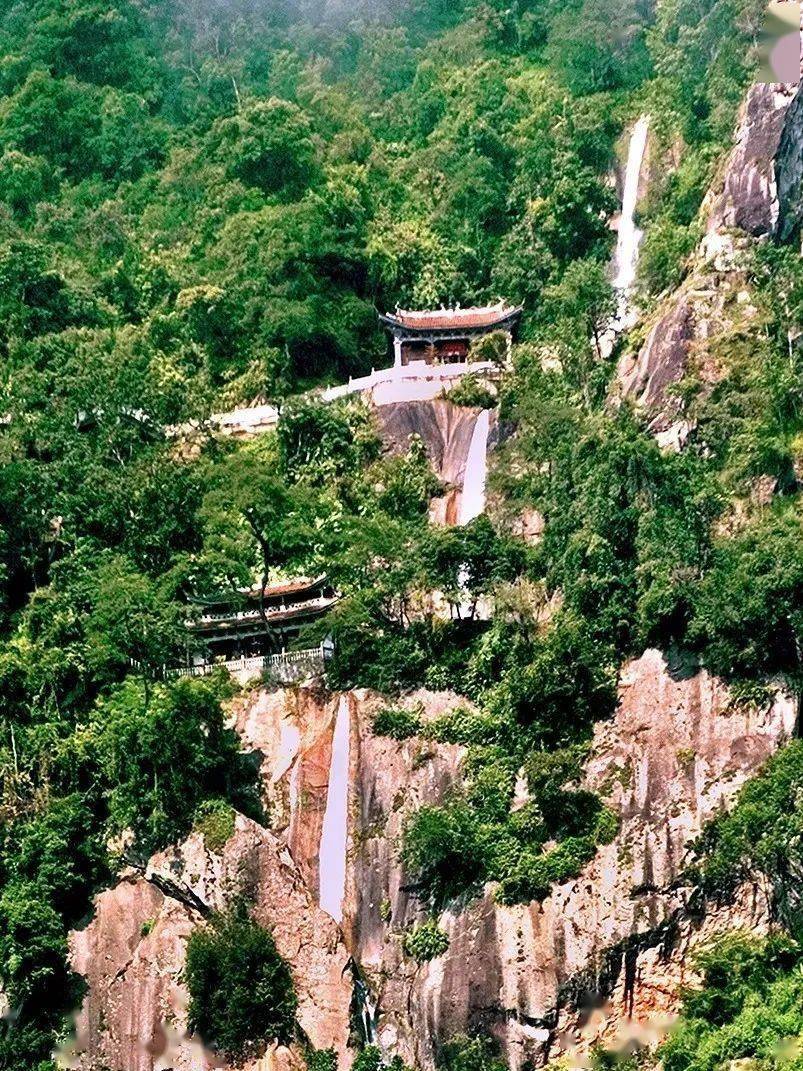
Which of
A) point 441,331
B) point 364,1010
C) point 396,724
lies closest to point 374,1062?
point 364,1010

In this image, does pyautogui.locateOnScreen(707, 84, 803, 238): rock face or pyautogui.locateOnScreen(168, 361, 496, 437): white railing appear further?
pyautogui.locateOnScreen(168, 361, 496, 437): white railing

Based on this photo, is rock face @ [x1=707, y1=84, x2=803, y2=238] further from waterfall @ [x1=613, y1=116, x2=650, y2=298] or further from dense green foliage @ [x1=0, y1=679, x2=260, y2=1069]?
dense green foliage @ [x1=0, y1=679, x2=260, y2=1069]

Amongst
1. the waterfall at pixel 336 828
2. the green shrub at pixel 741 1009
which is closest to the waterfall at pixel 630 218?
the waterfall at pixel 336 828

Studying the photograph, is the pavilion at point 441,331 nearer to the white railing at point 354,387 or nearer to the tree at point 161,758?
the white railing at point 354,387

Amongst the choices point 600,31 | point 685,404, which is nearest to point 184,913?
point 685,404

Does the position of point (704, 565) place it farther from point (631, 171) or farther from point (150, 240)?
point (150, 240)

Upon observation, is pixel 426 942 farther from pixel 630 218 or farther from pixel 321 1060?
pixel 630 218

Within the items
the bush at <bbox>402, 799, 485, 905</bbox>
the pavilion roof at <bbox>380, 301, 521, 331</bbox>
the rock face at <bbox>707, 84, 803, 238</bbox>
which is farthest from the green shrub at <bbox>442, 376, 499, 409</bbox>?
the bush at <bbox>402, 799, 485, 905</bbox>
